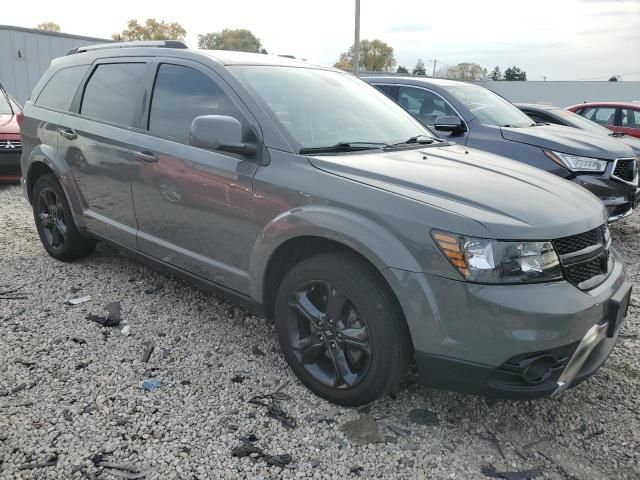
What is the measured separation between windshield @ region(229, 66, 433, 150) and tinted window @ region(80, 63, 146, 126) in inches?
35.3

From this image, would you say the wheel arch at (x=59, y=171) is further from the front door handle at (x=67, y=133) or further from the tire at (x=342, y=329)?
the tire at (x=342, y=329)

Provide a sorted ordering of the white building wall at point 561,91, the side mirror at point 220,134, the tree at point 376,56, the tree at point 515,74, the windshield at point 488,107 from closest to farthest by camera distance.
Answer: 1. the side mirror at point 220,134
2. the windshield at point 488,107
3. the white building wall at point 561,91
4. the tree at point 515,74
5. the tree at point 376,56

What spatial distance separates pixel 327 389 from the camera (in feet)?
8.82

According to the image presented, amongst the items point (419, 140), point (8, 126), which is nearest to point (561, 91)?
point (8, 126)

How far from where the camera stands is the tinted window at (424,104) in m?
6.32

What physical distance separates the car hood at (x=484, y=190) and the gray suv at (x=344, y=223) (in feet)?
0.04

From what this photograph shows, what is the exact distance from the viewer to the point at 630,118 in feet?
35.2

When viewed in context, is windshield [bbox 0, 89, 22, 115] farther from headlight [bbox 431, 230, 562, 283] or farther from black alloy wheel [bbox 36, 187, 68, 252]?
headlight [bbox 431, 230, 562, 283]

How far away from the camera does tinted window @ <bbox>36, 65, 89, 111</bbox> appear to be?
14.1ft

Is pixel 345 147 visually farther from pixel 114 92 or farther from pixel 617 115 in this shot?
pixel 617 115

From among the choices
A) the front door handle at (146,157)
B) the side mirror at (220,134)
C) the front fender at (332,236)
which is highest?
the side mirror at (220,134)

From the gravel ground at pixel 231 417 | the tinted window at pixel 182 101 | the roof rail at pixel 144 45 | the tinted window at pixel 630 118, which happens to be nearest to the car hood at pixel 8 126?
the roof rail at pixel 144 45

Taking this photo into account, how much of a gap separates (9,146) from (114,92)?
4883 mm

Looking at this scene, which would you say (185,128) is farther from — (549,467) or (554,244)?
(549,467)
